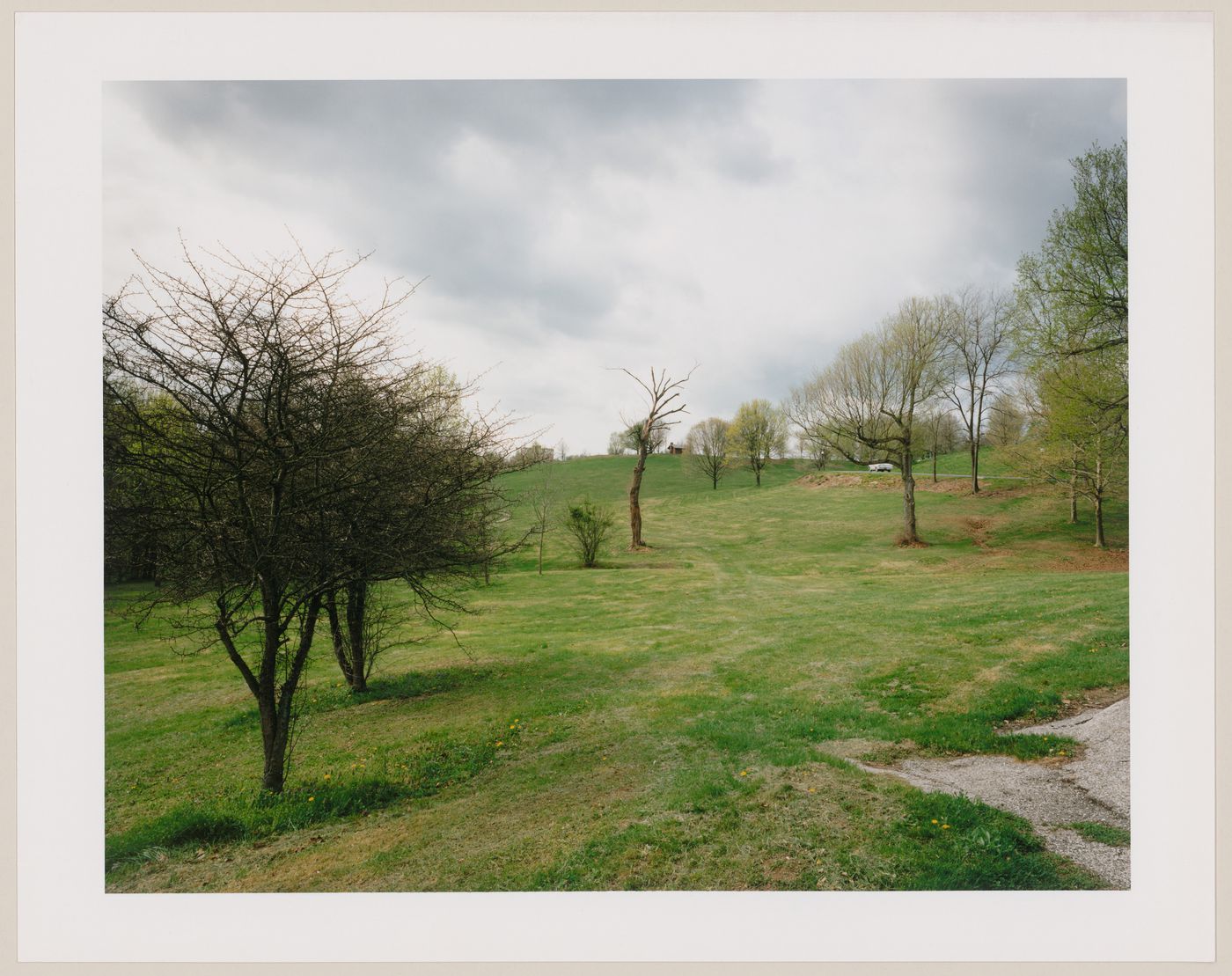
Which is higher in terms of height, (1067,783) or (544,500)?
(544,500)

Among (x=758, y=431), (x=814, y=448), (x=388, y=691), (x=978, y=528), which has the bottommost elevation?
(x=388, y=691)

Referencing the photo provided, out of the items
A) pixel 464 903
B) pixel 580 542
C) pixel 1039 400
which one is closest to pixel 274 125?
pixel 464 903

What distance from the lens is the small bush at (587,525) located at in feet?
58.9

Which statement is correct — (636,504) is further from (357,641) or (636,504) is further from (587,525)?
(357,641)

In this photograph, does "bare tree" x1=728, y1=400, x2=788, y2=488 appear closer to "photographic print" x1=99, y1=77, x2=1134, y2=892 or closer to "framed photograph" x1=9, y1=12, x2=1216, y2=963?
"photographic print" x1=99, y1=77, x2=1134, y2=892

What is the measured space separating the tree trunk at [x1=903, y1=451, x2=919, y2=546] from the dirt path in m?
14.1

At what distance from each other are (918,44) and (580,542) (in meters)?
16.1

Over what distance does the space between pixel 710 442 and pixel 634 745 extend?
1447 centimetres

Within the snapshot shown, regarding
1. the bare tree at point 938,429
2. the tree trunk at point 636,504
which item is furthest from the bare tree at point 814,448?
the tree trunk at point 636,504

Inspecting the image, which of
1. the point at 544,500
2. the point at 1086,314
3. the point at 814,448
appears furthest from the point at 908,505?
the point at 544,500

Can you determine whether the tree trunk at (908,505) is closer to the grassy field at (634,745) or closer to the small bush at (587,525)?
the grassy field at (634,745)

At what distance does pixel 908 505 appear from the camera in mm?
16984

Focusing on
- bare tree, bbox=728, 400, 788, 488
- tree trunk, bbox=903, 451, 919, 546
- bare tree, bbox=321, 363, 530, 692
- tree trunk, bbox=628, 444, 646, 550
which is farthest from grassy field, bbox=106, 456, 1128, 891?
tree trunk, bbox=628, 444, 646, 550
